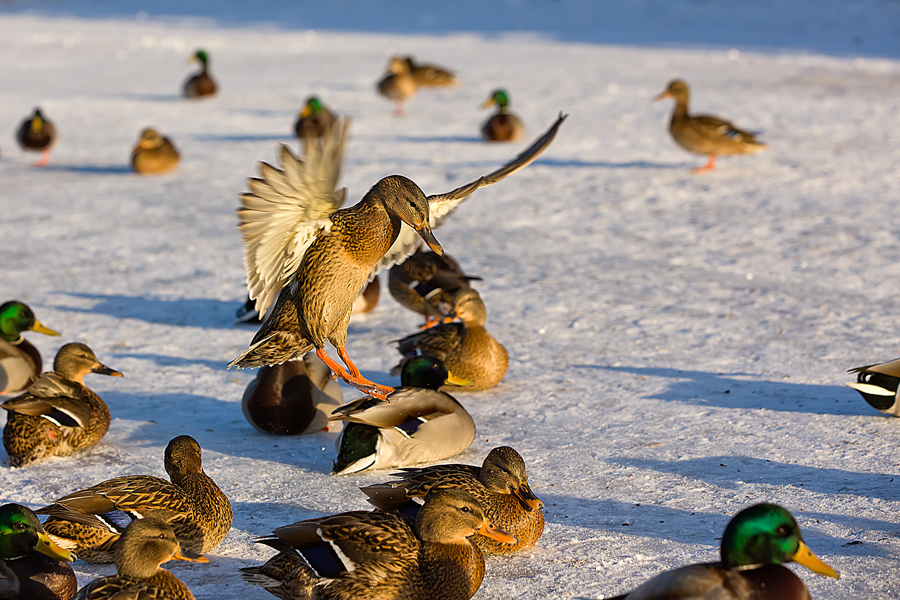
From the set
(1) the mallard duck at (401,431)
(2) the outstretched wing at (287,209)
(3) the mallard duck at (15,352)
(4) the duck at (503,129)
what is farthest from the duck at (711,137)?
(3) the mallard duck at (15,352)

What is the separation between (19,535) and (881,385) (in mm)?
3527

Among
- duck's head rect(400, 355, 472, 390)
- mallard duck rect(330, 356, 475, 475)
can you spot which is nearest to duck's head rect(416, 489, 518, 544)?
mallard duck rect(330, 356, 475, 475)

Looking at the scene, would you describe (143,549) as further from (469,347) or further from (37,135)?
(37,135)

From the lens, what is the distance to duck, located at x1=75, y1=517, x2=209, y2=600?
2.65m

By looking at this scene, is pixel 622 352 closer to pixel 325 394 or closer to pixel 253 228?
pixel 325 394

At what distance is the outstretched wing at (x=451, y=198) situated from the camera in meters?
4.37

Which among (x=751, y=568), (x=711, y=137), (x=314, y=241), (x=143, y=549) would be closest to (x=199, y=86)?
(x=711, y=137)

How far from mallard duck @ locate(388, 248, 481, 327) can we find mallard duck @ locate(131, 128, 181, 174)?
16.6 feet

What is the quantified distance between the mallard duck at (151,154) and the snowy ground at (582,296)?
0.16 meters

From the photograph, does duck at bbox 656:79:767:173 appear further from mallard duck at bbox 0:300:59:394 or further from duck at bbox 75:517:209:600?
duck at bbox 75:517:209:600

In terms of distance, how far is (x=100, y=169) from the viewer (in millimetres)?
10969

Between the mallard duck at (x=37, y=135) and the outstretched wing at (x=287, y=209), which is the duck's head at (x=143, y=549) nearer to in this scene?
the outstretched wing at (x=287, y=209)

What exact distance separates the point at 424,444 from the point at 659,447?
1051mm

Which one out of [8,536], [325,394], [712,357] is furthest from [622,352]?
[8,536]
